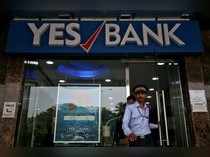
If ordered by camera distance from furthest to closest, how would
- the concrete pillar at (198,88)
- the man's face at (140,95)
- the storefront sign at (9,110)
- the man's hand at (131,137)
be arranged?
the storefront sign at (9,110) → the concrete pillar at (198,88) → the man's face at (140,95) → the man's hand at (131,137)

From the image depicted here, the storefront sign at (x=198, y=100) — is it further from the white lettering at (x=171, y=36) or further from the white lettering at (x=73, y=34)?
the white lettering at (x=73, y=34)

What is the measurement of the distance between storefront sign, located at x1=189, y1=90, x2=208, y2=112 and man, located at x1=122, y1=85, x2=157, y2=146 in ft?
3.28

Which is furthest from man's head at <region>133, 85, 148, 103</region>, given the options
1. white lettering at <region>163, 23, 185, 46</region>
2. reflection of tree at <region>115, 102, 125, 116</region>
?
white lettering at <region>163, 23, 185, 46</region>

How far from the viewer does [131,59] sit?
19.9 ft

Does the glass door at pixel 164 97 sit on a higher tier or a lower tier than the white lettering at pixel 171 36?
lower

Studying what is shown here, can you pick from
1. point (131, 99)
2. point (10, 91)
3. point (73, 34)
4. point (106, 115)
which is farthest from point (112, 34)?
point (10, 91)

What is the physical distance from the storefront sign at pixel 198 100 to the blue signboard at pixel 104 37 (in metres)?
0.84

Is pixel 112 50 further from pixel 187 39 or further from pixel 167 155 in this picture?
pixel 167 155

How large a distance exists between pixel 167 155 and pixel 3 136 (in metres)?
4.11

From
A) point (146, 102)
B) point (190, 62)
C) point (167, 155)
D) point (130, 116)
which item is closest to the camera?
point (167, 155)

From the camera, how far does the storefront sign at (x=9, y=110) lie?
5328 millimetres
